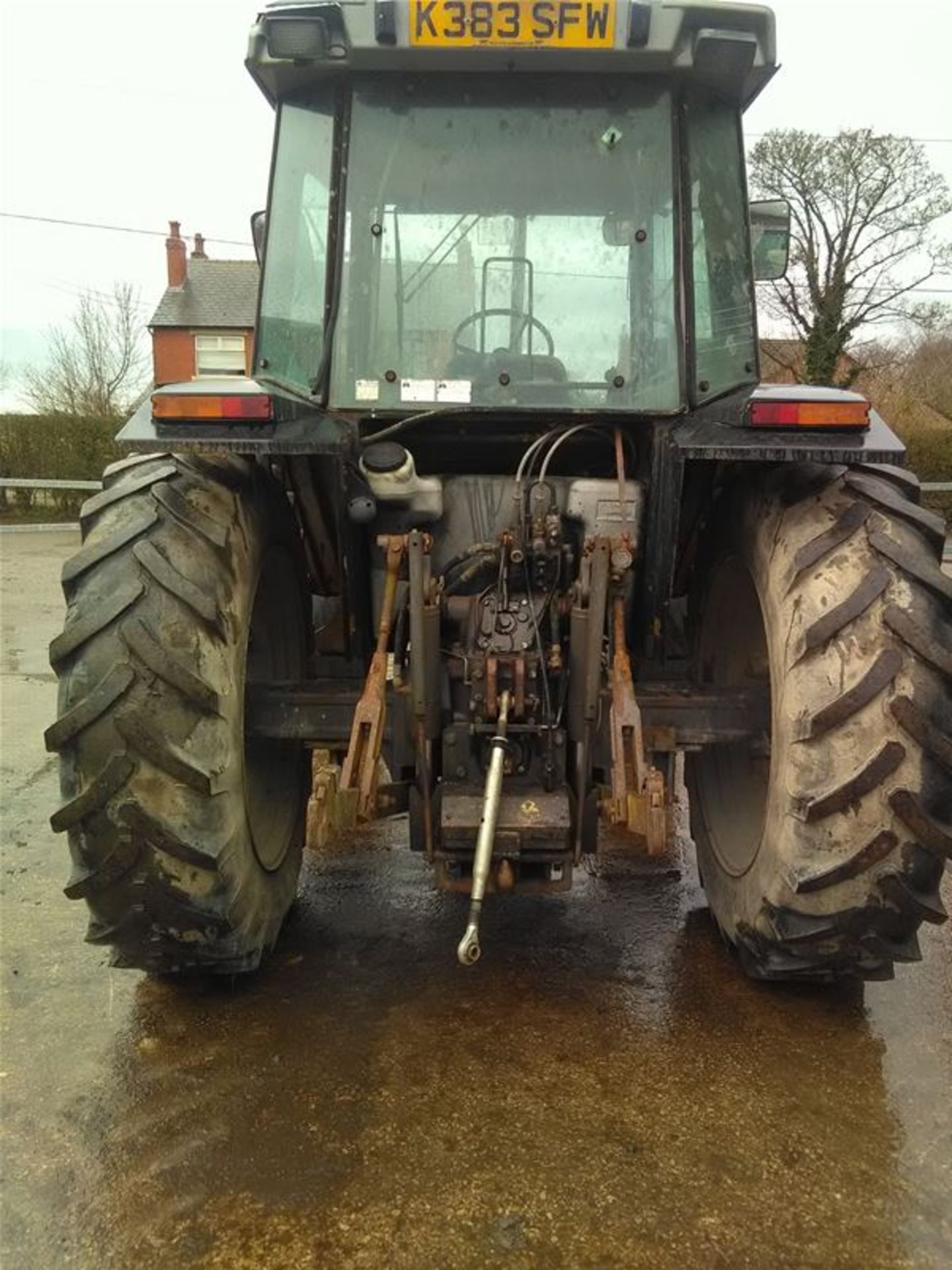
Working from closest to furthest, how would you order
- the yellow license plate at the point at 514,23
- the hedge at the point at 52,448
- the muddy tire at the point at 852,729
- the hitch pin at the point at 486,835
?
the hitch pin at the point at 486,835 → the muddy tire at the point at 852,729 → the yellow license plate at the point at 514,23 → the hedge at the point at 52,448

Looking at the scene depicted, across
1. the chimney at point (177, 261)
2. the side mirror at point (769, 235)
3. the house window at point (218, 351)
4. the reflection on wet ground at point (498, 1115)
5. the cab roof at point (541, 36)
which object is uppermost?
the chimney at point (177, 261)

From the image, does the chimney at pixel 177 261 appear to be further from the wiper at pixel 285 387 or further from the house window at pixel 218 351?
the wiper at pixel 285 387

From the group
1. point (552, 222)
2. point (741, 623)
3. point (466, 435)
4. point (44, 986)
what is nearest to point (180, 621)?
point (466, 435)

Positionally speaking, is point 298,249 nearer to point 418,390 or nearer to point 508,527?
point 418,390

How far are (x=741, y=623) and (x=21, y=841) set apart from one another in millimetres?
3059

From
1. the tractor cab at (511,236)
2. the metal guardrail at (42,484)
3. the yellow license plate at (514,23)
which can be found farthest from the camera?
the metal guardrail at (42,484)

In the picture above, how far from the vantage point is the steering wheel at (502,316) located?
3225mm

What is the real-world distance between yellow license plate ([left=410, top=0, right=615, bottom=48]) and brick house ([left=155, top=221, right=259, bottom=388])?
1246 inches

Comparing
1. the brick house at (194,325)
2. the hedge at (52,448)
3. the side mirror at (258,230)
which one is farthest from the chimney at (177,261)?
the side mirror at (258,230)

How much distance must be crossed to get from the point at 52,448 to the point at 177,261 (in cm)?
1752

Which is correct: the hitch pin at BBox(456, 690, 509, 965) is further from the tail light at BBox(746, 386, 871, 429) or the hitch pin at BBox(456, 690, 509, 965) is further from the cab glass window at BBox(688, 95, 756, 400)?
the cab glass window at BBox(688, 95, 756, 400)

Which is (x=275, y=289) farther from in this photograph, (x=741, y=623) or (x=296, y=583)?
(x=741, y=623)

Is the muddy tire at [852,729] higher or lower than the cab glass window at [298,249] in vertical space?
lower

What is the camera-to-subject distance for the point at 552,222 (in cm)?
322
